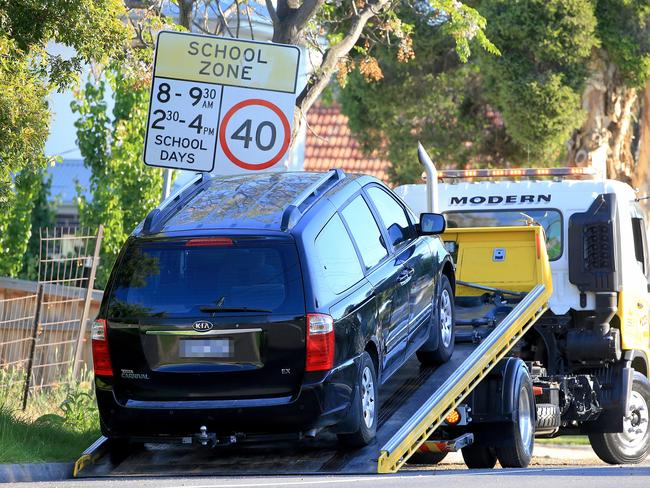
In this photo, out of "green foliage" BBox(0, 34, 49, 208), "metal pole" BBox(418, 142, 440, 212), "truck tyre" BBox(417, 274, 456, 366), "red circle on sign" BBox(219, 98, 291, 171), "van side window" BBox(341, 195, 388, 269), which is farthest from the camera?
"metal pole" BBox(418, 142, 440, 212)

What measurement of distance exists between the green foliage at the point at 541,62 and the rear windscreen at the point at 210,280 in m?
12.4

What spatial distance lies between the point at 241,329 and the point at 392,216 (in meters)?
2.38

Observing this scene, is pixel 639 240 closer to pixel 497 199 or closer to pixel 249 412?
pixel 497 199

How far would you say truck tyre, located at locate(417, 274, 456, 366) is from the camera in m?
11.1

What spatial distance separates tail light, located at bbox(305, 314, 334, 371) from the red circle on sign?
3.43 m

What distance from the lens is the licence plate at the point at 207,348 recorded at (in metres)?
9.06

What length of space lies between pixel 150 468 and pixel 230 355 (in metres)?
1.30

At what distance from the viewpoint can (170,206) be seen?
10.1m

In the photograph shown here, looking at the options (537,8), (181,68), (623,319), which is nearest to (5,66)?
(181,68)

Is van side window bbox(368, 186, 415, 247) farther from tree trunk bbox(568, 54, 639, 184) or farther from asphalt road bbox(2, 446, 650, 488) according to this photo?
tree trunk bbox(568, 54, 639, 184)

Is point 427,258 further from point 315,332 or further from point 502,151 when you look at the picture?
point 502,151

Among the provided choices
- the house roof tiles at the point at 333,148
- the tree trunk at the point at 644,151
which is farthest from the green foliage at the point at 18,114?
the house roof tiles at the point at 333,148

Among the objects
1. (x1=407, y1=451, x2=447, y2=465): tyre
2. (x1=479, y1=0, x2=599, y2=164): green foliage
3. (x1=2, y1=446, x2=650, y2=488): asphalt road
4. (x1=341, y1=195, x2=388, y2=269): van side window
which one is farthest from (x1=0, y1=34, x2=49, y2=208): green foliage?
(x1=479, y1=0, x2=599, y2=164): green foliage

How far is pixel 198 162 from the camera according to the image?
1198 cm
